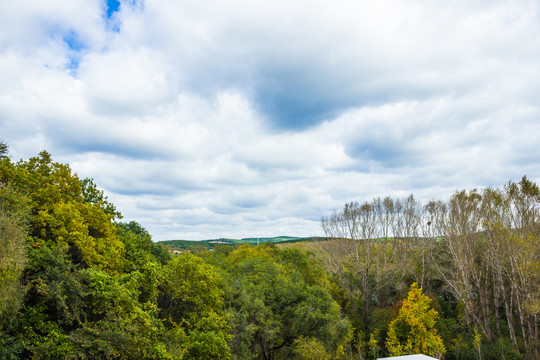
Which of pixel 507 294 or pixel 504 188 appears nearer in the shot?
pixel 504 188

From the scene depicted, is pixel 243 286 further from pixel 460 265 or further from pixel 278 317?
pixel 460 265

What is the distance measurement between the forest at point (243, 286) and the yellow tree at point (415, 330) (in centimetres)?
12

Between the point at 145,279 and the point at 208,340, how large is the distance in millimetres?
4612

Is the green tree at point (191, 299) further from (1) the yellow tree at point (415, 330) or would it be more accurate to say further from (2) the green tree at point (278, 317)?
(1) the yellow tree at point (415, 330)

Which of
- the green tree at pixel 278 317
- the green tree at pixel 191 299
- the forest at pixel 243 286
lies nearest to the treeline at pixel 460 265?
the forest at pixel 243 286

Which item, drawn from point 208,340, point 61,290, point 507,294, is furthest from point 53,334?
point 507,294

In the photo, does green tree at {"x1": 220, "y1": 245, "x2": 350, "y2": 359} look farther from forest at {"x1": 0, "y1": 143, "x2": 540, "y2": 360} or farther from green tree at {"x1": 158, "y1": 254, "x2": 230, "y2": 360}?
green tree at {"x1": 158, "y1": 254, "x2": 230, "y2": 360}

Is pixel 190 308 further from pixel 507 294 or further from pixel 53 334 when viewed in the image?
pixel 507 294

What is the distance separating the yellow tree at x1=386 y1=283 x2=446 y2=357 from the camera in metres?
25.0

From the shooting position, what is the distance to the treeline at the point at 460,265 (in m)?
26.2

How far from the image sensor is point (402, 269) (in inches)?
1517

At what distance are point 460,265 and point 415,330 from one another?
29.1 feet

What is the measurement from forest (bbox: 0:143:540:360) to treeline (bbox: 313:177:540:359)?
6.5 inches

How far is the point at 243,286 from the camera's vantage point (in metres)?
24.3
